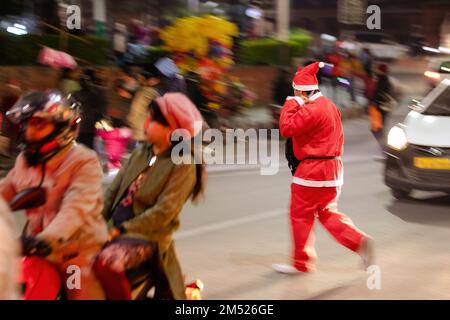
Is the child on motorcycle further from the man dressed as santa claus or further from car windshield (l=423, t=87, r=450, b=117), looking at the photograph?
car windshield (l=423, t=87, r=450, b=117)

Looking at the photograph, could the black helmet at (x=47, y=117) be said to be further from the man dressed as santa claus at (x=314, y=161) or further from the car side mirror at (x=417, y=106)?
the car side mirror at (x=417, y=106)

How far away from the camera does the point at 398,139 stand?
9797mm

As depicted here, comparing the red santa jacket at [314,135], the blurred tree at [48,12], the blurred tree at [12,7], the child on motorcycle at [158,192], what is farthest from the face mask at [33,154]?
the blurred tree at [12,7]

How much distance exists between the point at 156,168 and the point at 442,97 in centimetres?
659

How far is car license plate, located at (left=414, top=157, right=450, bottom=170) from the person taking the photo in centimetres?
923

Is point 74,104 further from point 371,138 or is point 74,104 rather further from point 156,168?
point 371,138

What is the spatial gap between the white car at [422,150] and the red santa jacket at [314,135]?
10.7ft

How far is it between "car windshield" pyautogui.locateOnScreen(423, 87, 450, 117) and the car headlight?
1.36 feet

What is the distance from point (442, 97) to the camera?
10.2 m

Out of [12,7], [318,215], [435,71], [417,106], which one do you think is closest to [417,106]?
[417,106]

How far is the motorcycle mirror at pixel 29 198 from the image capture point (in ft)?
12.3

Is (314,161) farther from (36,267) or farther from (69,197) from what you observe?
(36,267)

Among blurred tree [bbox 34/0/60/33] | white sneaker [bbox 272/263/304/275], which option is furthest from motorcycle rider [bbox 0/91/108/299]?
blurred tree [bbox 34/0/60/33]

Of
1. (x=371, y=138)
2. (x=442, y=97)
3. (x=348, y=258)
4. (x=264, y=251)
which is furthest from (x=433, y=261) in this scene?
(x=371, y=138)
